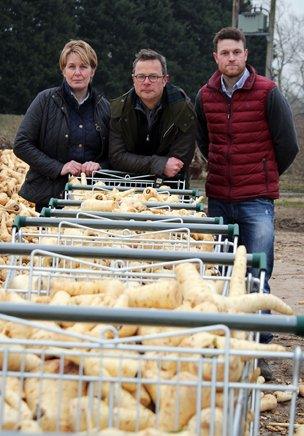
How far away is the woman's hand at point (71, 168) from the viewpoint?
7.06 meters

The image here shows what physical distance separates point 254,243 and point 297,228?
11.9 metres

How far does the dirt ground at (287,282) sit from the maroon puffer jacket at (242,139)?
127 cm

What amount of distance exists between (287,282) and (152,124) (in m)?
4.81

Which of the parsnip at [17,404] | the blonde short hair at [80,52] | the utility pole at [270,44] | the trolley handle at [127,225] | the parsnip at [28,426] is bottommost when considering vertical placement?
the parsnip at [28,426]

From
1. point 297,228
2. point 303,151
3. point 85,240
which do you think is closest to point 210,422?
point 85,240

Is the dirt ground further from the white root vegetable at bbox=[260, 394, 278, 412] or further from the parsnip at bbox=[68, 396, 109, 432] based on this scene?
the parsnip at bbox=[68, 396, 109, 432]

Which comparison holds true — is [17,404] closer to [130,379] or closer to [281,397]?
[130,379]

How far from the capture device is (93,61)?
7.17 meters

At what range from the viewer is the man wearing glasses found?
22.7 ft

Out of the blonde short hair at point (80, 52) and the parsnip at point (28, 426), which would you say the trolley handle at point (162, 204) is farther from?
the parsnip at point (28, 426)

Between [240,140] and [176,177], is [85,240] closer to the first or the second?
[240,140]

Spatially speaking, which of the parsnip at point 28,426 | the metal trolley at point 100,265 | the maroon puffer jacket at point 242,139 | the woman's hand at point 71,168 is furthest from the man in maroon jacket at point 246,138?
the parsnip at point 28,426

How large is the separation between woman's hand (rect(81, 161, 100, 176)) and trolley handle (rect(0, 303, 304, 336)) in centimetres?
457

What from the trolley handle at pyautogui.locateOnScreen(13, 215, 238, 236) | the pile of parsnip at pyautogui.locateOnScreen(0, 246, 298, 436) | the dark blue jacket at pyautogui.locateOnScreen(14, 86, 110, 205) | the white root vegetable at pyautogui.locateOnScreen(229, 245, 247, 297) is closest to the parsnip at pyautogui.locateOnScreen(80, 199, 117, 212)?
the trolley handle at pyautogui.locateOnScreen(13, 215, 238, 236)
